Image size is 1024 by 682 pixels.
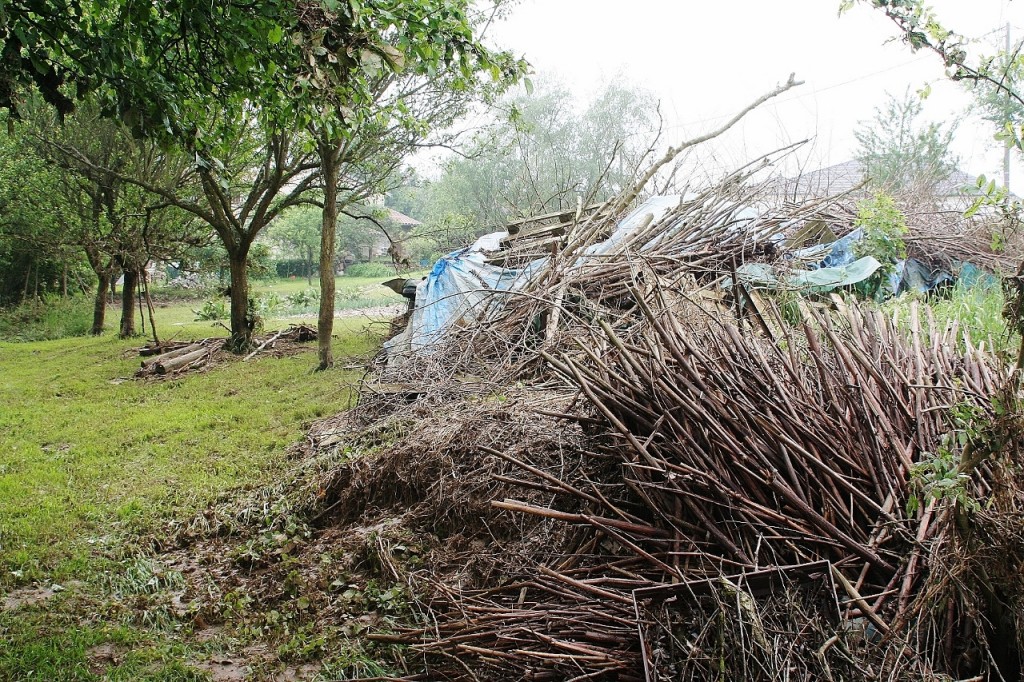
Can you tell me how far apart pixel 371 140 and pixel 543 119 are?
19.1m

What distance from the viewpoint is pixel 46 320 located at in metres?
20.3

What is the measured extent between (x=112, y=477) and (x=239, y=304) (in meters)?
8.39

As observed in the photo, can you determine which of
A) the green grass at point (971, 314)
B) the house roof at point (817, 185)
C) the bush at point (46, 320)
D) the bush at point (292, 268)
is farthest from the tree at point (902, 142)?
the bush at point (292, 268)

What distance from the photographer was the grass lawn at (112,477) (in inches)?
136

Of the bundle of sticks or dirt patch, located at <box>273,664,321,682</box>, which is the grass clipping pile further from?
dirt patch, located at <box>273,664,321,682</box>

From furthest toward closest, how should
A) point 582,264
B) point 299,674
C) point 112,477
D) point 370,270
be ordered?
point 370,270
point 582,264
point 112,477
point 299,674

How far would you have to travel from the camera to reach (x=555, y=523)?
3463mm

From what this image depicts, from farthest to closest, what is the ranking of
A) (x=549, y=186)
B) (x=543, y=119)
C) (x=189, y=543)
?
1. (x=543, y=119)
2. (x=549, y=186)
3. (x=189, y=543)

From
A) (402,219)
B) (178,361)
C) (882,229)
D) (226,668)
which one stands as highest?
(402,219)

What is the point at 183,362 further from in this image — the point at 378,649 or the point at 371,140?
the point at 378,649

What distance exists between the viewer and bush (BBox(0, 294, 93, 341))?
63.0ft

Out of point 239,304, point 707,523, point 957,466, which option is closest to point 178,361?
point 239,304

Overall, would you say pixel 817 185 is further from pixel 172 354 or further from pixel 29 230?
pixel 29 230

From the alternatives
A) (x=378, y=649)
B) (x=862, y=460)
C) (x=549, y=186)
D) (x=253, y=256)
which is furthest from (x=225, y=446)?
(x=549, y=186)
